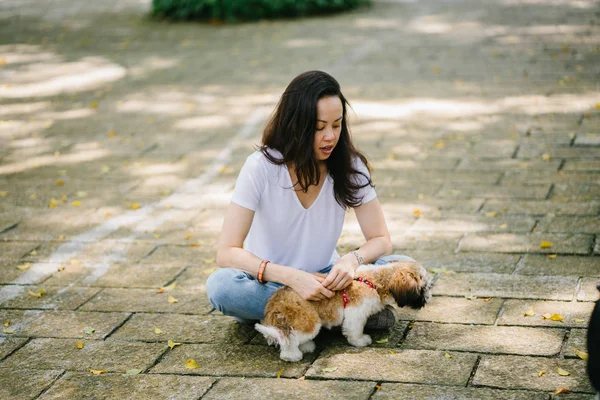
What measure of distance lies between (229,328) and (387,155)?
326 cm

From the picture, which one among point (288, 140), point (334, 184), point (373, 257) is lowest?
point (373, 257)

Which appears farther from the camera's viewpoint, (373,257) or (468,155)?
(468,155)

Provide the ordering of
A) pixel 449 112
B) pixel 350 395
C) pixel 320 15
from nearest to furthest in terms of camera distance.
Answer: pixel 350 395 → pixel 449 112 → pixel 320 15

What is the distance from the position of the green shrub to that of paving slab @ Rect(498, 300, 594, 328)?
1090 cm

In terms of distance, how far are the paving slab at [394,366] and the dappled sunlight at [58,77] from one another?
7036mm

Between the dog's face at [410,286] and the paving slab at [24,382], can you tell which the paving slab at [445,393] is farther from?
the paving slab at [24,382]

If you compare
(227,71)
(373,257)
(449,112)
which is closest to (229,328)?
(373,257)

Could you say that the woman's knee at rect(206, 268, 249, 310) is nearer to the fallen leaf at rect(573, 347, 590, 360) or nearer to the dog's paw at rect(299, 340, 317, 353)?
the dog's paw at rect(299, 340, 317, 353)

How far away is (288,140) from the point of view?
11.3ft

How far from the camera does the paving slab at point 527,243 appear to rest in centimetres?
452

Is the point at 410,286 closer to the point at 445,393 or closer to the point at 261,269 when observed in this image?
the point at 445,393

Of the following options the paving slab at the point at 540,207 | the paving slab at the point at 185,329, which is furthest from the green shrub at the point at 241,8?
the paving slab at the point at 185,329

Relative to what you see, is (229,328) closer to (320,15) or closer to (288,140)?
(288,140)

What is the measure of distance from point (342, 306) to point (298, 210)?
50 cm
